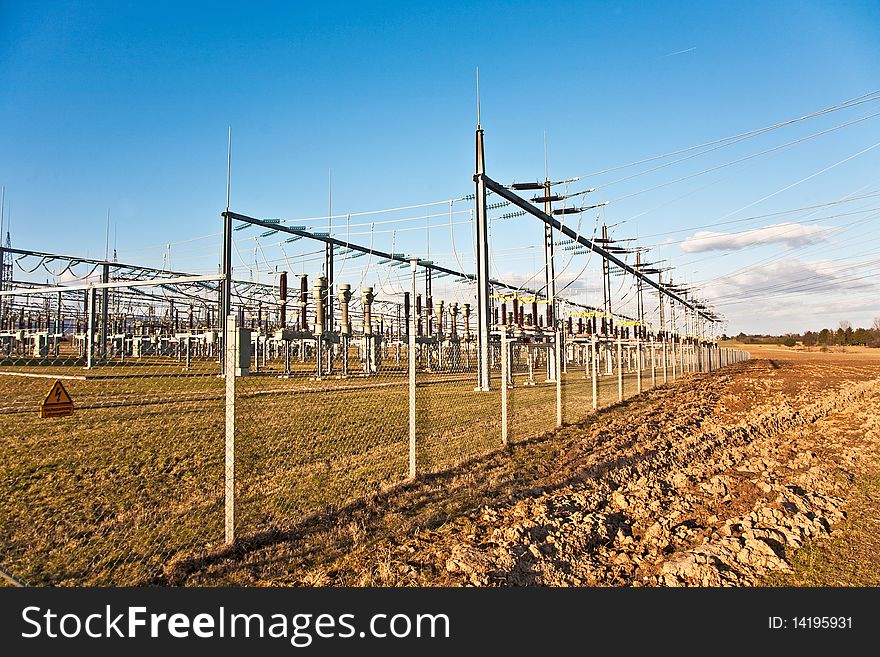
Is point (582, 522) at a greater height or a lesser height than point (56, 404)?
lesser

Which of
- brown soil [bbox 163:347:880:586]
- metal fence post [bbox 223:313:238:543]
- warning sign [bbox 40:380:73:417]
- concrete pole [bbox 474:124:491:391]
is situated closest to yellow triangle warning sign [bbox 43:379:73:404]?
warning sign [bbox 40:380:73:417]

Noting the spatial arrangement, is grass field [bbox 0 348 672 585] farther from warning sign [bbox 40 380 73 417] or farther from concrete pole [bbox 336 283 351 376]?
concrete pole [bbox 336 283 351 376]

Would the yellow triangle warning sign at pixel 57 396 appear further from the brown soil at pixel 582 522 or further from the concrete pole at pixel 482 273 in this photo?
the concrete pole at pixel 482 273

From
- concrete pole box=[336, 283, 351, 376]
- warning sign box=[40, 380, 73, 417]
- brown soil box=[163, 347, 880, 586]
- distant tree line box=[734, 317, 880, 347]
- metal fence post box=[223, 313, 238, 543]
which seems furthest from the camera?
distant tree line box=[734, 317, 880, 347]

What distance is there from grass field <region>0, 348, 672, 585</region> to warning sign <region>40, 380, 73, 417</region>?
405mm

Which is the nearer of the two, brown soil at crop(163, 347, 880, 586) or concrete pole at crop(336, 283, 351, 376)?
brown soil at crop(163, 347, 880, 586)

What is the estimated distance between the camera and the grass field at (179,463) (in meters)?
4.24

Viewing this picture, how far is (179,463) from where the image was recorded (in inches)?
275

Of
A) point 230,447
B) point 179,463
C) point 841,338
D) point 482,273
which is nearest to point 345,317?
point 482,273

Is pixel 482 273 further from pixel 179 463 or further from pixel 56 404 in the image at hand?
pixel 56 404

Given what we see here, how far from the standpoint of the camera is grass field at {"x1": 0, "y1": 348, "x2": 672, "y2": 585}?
4238 millimetres

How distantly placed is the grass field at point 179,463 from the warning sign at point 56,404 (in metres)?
0.41

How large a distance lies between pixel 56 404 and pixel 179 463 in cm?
320

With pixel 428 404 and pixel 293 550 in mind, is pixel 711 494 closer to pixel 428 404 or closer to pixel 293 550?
pixel 293 550
